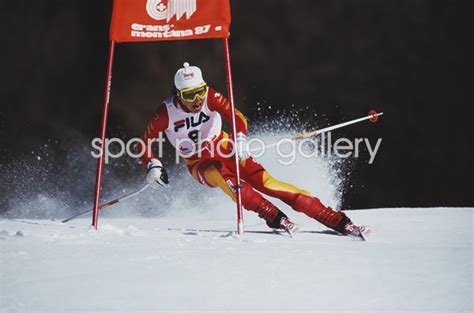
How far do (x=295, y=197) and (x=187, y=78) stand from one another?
4.04ft

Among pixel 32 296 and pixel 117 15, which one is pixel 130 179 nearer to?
pixel 117 15

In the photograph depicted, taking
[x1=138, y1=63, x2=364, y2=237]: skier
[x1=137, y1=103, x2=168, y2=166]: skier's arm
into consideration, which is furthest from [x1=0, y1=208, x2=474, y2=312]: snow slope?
[x1=137, y1=103, x2=168, y2=166]: skier's arm

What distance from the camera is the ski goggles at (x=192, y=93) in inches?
175

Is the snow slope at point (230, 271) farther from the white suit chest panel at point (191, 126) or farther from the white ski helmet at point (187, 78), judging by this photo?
the white ski helmet at point (187, 78)

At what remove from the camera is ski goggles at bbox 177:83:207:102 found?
175 inches

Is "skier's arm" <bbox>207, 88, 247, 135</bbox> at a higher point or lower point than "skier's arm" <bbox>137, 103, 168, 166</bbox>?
higher

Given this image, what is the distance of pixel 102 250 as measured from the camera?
10.9ft

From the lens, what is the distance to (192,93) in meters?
4.46

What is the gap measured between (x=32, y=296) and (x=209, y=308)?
75 centimetres

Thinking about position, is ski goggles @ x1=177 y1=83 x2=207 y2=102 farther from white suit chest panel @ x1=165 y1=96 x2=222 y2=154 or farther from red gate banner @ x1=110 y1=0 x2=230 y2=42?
red gate banner @ x1=110 y1=0 x2=230 y2=42

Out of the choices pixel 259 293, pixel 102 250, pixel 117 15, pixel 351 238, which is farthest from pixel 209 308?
pixel 117 15

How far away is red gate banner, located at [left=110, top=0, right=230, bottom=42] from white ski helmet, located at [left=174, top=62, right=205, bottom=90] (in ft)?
0.82

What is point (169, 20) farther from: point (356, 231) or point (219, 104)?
point (356, 231)

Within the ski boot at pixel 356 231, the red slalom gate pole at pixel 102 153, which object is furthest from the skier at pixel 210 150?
the red slalom gate pole at pixel 102 153
